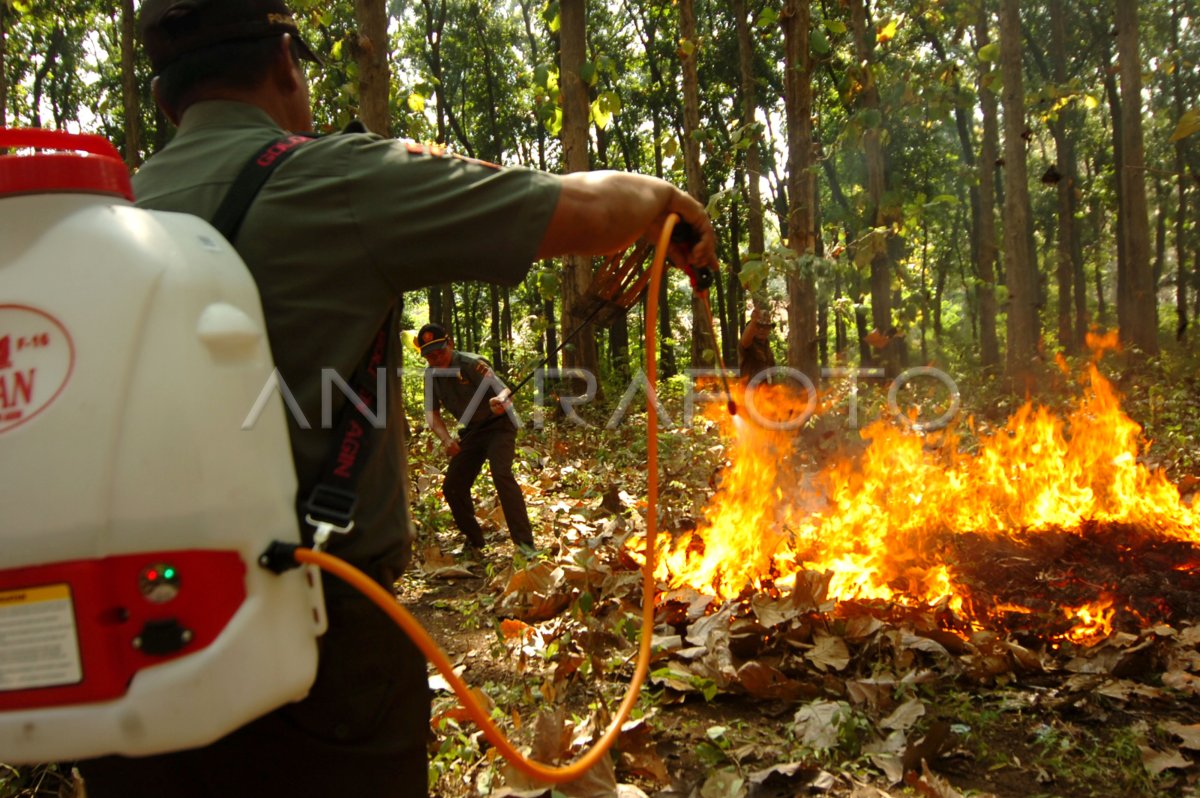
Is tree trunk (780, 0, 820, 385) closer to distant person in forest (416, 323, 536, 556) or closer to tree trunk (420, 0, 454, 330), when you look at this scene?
distant person in forest (416, 323, 536, 556)

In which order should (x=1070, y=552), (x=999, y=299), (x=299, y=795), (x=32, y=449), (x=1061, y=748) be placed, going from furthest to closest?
(x=999, y=299)
(x=1070, y=552)
(x=1061, y=748)
(x=299, y=795)
(x=32, y=449)

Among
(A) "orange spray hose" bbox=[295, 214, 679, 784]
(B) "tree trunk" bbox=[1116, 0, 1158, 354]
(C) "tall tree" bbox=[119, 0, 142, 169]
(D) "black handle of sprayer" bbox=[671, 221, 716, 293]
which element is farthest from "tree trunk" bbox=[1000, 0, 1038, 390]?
(C) "tall tree" bbox=[119, 0, 142, 169]

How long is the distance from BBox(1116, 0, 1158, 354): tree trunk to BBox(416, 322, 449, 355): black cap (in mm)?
12319

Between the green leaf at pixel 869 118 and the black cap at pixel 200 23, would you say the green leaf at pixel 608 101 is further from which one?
the black cap at pixel 200 23

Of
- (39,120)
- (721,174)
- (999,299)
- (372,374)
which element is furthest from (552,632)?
(39,120)

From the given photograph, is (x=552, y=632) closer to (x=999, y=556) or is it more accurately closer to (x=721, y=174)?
(x=999, y=556)

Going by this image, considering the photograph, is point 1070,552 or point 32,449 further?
point 1070,552

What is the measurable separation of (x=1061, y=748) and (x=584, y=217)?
121 inches

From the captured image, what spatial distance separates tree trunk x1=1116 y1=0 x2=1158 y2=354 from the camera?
14500mm

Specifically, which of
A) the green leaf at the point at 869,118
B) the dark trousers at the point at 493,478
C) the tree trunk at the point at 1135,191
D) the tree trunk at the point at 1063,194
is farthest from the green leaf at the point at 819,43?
the tree trunk at the point at 1063,194

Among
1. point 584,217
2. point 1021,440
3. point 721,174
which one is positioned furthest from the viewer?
point 721,174

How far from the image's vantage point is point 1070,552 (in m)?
5.24

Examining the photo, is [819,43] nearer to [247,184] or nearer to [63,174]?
[247,184]

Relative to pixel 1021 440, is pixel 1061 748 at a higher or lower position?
lower
